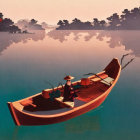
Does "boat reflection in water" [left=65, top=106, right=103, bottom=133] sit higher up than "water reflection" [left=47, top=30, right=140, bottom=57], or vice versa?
"water reflection" [left=47, top=30, right=140, bottom=57]

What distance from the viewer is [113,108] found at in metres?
13.5

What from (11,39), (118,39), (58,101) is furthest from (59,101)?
(11,39)

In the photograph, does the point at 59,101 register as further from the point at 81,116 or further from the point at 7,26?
the point at 7,26

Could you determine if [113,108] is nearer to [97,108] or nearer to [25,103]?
[97,108]

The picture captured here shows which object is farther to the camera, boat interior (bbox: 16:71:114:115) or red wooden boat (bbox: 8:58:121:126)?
boat interior (bbox: 16:71:114:115)

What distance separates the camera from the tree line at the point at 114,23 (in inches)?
4599

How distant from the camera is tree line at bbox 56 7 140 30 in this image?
383 ft

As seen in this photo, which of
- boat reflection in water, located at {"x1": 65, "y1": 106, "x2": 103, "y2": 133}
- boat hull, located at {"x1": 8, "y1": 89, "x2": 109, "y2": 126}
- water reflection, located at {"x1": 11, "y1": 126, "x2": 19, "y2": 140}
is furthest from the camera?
boat reflection in water, located at {"x1": 65, "y1": 106, "x2": 103, "y2": 133}

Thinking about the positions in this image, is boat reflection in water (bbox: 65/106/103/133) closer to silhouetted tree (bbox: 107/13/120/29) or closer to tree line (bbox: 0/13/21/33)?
tree line (bbox: 0/13/21/33)

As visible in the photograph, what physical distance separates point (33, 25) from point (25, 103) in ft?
490

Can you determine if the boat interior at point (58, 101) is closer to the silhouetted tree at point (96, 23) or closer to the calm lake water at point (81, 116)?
the calm lake water at point (81, 116)

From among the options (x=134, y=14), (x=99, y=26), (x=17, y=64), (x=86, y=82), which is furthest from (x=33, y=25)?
(x=86, y=82)

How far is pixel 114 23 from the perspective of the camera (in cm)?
12131

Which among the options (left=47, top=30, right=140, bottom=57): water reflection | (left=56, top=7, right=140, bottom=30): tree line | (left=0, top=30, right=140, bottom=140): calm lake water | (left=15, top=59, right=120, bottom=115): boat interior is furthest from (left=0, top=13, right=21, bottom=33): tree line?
(left=15, top=59, right=120, bottom=115): boat interior
